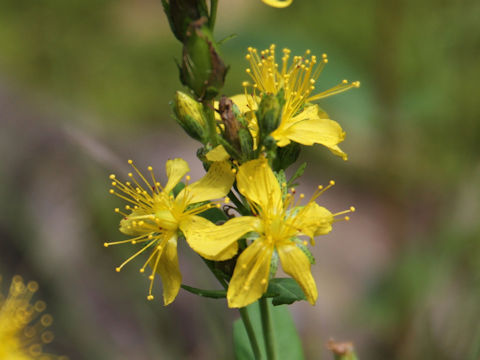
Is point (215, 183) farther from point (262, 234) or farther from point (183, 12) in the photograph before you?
point (183, 12)

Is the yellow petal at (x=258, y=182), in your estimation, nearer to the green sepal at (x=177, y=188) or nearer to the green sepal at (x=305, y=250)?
the green sepal at (x=305, y=250)

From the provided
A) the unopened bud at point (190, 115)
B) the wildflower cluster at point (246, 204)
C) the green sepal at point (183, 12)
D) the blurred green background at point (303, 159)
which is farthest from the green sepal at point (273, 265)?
the blurred green background at point (303, 159)

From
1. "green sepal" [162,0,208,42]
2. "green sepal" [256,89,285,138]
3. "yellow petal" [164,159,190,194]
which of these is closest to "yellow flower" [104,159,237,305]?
"yellow petal" [164,159,190,194]

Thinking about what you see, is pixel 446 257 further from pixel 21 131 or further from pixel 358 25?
pixel 21 131

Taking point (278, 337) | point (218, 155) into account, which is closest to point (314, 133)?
point (218, 155)

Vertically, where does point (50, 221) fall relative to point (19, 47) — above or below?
below

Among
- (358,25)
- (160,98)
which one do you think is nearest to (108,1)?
(160,98)
